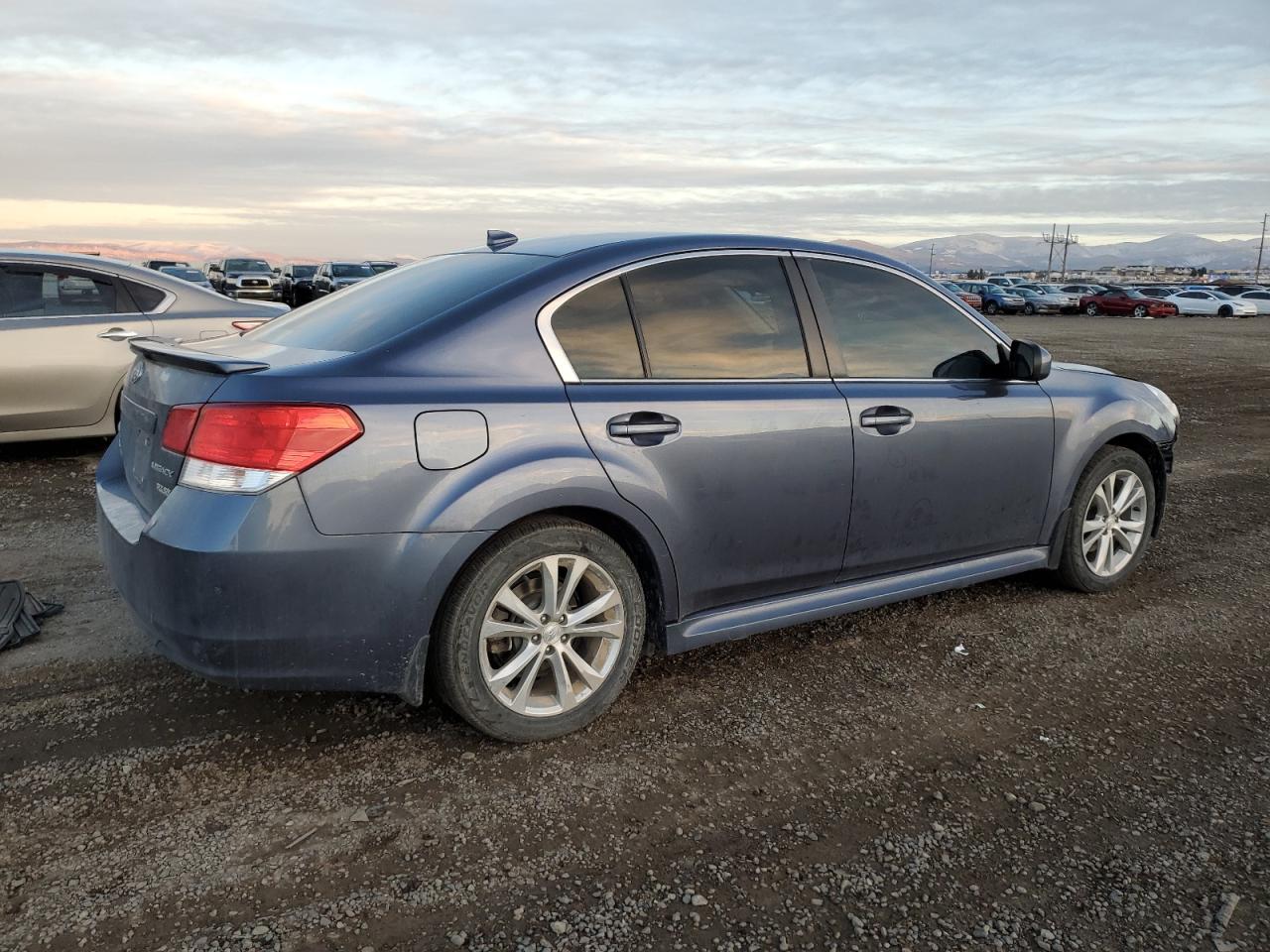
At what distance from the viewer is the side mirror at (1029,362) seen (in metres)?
4.07

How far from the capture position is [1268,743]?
128 inches

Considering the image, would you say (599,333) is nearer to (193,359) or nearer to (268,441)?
(268,441)

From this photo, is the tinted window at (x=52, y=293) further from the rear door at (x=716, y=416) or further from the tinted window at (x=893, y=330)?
the tinted window at (x=893, y=330)

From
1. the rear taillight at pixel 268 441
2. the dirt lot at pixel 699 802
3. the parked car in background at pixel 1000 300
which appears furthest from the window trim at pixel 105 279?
the parked car in background at pixel 1000 300

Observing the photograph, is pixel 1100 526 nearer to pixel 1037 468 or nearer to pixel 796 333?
pixel 1037 468

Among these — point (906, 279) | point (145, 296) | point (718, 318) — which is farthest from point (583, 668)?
point (145, 296)

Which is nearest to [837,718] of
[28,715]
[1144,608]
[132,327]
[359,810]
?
[359,810]

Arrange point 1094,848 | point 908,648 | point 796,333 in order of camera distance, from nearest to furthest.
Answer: point 1094,848, point 796,333, point 908,648

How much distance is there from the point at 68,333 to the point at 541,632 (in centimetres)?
560

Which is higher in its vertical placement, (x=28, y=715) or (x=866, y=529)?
(x=866, y=529)

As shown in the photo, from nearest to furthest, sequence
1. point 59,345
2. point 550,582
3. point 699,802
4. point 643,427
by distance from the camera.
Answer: point 699,802 < point 550,582 < point 643,427 < point 59,345

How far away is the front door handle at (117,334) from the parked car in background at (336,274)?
2372 cm

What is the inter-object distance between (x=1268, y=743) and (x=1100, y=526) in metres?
1.53

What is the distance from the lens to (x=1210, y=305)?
4644cm
